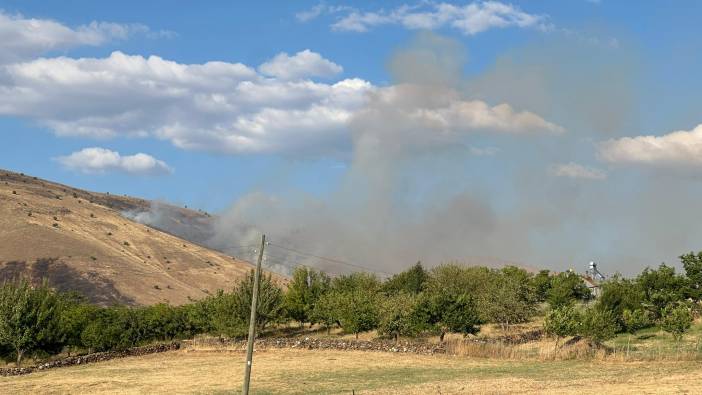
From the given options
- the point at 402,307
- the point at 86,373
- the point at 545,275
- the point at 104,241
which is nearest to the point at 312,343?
the point at 402,307

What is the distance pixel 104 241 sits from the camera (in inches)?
6855

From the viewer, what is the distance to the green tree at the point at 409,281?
438 ft

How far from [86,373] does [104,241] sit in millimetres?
116511

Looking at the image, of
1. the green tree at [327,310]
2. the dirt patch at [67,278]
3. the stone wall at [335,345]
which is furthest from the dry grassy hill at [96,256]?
the stone wall at [335,345]

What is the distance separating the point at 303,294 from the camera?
109 metres

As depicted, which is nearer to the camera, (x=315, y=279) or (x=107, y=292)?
(x=315, y=279)

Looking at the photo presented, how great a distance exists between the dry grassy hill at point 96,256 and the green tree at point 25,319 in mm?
61054

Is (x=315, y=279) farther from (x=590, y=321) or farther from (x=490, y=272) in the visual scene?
(x=590, y=321)

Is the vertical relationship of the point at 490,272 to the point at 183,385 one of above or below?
above

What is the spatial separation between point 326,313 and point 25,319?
39681 mm

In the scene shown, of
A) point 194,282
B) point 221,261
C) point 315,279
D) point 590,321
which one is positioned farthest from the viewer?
point 221,261

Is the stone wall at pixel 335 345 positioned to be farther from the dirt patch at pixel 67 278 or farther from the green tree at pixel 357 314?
the dirt patch at pixel 67 278

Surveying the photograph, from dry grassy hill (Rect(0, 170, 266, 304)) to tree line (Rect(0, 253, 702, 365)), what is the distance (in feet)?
139

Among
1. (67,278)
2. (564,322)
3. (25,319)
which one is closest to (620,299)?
(564,322)
